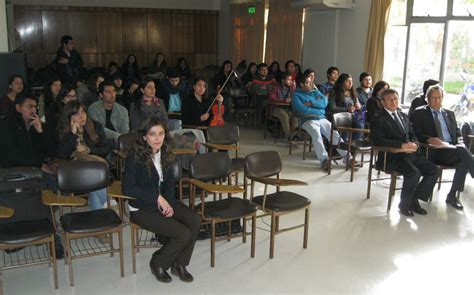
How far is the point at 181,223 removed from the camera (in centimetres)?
342

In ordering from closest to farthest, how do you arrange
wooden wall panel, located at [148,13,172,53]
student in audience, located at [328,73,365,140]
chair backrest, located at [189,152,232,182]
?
chair backrest, located at [189,152,232,182] → student in audience, located at [328,73,365,140] → wooden wall panel, located at [148,13,172,53]

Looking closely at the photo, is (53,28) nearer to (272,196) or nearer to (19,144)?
(19,144)

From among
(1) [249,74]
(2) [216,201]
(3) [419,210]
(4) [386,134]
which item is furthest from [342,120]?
(1) [249,74]

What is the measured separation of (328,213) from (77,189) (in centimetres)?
245

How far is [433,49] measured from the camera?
7895mm

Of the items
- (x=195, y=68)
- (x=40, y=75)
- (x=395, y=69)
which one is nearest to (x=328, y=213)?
(x=395, y=69)

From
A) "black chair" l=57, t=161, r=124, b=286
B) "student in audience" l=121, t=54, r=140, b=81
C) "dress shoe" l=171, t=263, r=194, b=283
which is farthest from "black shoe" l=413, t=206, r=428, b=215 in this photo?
"student in audience" l=121, t=54, r=140, b=81

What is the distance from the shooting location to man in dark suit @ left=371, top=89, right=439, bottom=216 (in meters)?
4.82

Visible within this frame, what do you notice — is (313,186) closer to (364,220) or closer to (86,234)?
(364,220)

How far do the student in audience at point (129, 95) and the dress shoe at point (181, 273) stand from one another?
363cm

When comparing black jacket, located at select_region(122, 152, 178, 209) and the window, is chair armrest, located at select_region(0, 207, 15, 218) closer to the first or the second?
black jacket, located at select_region(122, 152, 178, 209)

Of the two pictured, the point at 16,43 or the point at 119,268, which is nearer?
the point at 119,268

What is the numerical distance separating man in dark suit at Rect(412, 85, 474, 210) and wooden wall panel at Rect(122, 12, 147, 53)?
9.04m

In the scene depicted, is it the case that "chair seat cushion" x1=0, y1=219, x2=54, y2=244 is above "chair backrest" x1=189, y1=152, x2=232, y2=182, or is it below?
below
